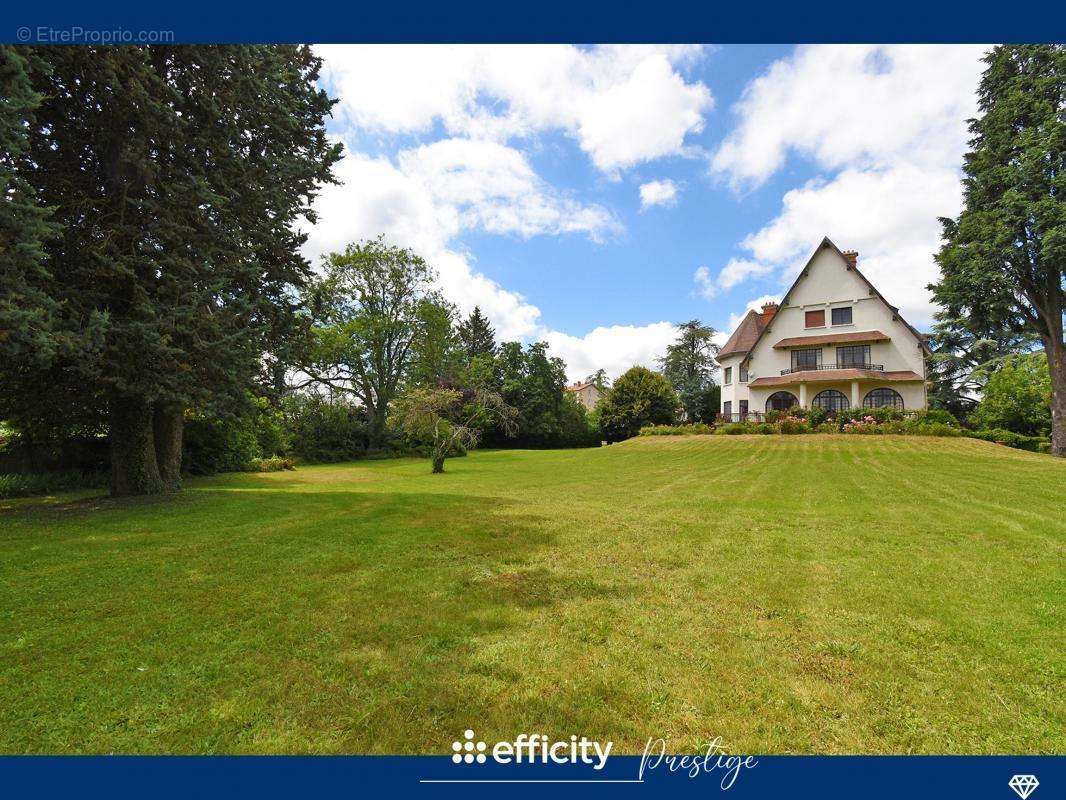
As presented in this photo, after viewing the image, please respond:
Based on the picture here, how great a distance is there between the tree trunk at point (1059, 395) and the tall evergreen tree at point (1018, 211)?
0.03 metres

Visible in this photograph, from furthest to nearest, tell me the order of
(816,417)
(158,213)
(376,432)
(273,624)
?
(376,432), (816,417), (158,213), (273,624)

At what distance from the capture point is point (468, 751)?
2576 mm

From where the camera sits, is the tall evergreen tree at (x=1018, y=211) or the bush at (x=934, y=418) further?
the bush at (x=934, y=418)

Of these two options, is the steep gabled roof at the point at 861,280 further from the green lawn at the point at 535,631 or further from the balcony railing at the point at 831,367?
the green lawn at the point at 535,631

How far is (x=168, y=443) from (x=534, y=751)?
1367 centimetres

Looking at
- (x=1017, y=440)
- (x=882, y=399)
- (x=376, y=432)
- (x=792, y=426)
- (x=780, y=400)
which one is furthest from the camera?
(x=376, y=432)

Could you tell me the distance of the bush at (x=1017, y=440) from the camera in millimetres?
22172

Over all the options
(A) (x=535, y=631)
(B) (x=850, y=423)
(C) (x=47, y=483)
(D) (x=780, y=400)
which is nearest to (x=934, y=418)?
(B) (x=850, y=423)

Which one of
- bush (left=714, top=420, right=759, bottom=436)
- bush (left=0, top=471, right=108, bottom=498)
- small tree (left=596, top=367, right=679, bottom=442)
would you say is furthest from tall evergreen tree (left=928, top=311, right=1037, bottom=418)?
bush (left=0, top=471, right=108, bottom=498)

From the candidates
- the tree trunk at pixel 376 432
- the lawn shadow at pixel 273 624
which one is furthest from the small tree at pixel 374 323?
the lawn shadow at pixel 273 624

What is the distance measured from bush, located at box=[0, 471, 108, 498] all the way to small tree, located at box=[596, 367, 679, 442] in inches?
1281

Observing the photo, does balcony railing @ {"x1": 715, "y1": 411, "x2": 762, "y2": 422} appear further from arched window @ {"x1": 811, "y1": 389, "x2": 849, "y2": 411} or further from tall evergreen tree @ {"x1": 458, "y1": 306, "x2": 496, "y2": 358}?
tall evergreen tree @ {"x1": 458, "y1": 306, "x2": 496, "y2": 358}

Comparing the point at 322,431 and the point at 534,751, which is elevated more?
the point at 322,431

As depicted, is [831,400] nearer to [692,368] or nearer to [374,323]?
[692,368]
